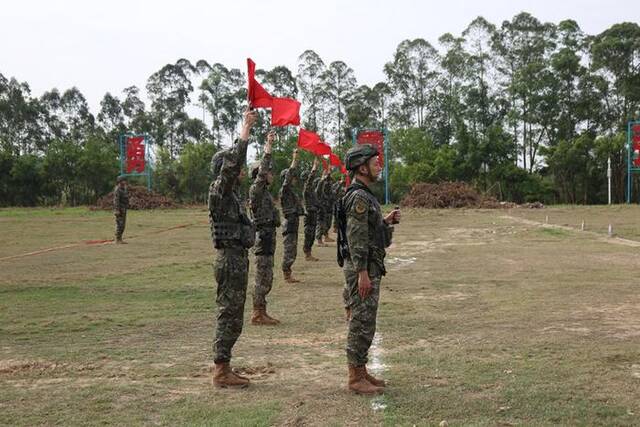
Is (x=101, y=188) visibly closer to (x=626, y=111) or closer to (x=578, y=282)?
(x=626, y=111)

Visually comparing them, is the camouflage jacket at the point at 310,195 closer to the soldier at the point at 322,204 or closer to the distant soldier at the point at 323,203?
the soldier at the point at 322,204

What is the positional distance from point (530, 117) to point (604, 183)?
7.17m

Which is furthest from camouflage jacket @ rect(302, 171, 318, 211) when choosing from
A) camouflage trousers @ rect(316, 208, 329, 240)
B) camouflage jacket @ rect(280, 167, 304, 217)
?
camouflage jacket @ rect(280, 167, 304, 217)

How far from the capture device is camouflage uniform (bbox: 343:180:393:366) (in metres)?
4.84

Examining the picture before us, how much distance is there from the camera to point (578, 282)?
32.4 ft

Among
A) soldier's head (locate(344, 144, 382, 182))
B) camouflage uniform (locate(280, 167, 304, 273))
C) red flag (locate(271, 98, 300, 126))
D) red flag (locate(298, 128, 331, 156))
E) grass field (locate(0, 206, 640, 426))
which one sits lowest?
grass field (locate(0, 206, 640, 426))

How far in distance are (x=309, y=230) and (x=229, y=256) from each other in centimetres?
901

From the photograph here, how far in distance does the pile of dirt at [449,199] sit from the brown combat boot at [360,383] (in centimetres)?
3261

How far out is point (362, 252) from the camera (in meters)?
4.85

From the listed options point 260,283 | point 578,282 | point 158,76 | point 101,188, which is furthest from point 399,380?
point 158,76

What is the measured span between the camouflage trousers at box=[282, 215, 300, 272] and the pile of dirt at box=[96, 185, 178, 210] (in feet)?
103

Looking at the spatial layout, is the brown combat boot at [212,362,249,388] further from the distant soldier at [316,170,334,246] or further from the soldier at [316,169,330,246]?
the distant soldier at [316,170,334,246]

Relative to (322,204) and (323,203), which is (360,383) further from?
(323,203)

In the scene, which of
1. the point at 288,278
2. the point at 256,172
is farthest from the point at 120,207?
the point at 256,172
